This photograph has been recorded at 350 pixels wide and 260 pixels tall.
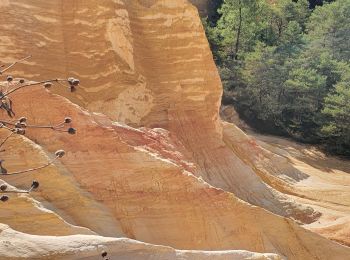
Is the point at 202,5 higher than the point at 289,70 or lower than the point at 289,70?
higher

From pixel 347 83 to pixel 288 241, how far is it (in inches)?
806

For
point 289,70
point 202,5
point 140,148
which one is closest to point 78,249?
point 140,148

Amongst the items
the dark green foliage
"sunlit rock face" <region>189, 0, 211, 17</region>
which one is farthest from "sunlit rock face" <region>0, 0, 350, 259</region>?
"sunlit rock face" <region>189, 0, 211, 17</region>

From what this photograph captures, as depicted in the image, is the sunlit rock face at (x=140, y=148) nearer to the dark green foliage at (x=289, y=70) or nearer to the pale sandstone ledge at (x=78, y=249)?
the pale sandstone ledge at (x=78, y=249)

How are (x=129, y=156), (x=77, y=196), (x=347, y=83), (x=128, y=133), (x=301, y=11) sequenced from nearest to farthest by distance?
1. (x=77, y=196)
2. (x=129, y=156)
3. (x=128, y=133)
4. (x=347, y=83)
5. (x=301, y=11)

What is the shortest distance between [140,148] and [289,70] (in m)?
22.2

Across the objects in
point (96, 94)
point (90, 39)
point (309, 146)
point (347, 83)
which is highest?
point (90, 39)

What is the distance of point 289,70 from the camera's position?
1261 inches

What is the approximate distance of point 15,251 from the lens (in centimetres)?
662

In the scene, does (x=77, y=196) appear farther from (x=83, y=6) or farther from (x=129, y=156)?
(x=83, y=6)

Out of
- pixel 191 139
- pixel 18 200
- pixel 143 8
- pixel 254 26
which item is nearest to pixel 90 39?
pixel 143 8

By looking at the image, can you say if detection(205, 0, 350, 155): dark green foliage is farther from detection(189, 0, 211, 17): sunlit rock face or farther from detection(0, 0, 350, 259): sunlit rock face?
detection(189, 0, 211, 17): sunlit rock face

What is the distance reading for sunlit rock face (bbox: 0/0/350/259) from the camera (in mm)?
9438

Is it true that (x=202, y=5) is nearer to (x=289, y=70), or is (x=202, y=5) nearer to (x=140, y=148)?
(x=289, y=70)
